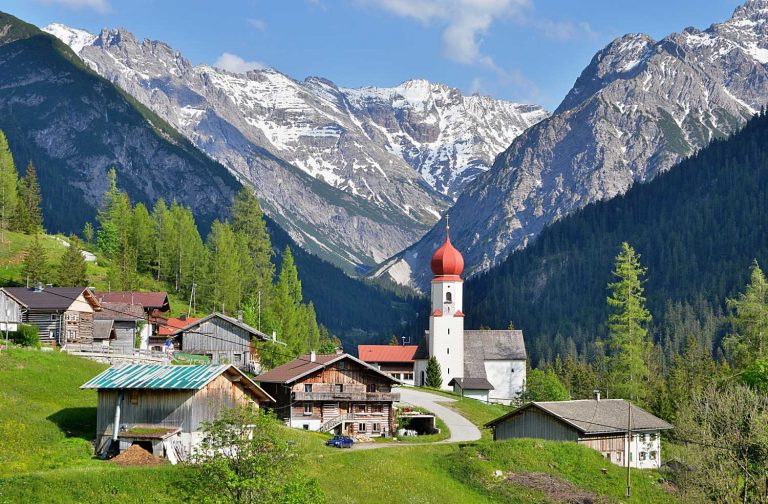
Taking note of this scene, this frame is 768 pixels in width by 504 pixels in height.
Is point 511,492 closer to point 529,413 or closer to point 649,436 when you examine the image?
point 529,413

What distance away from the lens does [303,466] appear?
56.7m

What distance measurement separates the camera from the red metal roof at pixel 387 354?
14200 cm

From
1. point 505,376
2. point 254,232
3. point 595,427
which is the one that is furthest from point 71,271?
point 595,427

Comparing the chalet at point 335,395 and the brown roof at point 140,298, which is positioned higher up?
the brown roof at point 140,298

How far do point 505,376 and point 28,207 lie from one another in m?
76.9

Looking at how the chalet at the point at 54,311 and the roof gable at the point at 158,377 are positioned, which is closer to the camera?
the roof gable at the point at 158,377

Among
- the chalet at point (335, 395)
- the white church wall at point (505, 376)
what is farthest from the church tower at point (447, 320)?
the chalet at point (335, 395)

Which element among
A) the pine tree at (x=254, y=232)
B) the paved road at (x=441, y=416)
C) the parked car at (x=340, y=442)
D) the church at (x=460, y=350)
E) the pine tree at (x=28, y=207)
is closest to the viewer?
the parked car at (x=340, y=442)

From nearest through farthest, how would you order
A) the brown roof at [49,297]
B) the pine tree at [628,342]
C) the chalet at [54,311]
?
the chalet at [54,311]
the brown roof at [49,297]
the pine tree at [628,342]

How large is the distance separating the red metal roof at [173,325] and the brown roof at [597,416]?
4120 cm

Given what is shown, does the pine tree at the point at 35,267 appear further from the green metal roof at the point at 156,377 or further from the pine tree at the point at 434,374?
the green metal roof at the point at 156,377

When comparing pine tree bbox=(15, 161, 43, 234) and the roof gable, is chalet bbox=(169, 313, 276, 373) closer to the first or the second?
the roof gable

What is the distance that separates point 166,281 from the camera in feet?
470

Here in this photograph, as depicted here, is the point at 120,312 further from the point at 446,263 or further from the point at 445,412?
the point at 446,263
